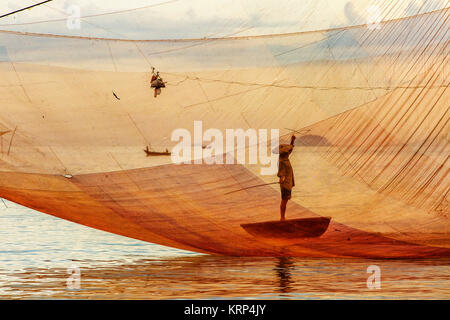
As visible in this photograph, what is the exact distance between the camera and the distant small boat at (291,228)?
14125 mm

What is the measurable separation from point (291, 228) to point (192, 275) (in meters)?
1.71

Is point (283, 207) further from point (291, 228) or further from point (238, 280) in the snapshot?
point (238, 280)

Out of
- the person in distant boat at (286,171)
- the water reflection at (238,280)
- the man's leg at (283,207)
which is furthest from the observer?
the man's leg at (283,207)

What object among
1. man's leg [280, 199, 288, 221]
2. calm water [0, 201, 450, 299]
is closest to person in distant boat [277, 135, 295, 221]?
man's leg [280, 199, 288, 221]

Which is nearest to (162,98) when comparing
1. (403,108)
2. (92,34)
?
(92,34)

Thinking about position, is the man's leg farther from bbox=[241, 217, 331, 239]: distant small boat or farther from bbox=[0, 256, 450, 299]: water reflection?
bbox=[0, 256, 450, 299]: water reflection

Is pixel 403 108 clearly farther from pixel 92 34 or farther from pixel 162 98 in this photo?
pixel 92 34

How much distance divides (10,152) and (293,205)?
4000mm

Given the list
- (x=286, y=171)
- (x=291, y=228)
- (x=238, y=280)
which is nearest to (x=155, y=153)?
(x=286, y=171)

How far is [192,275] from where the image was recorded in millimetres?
13227
